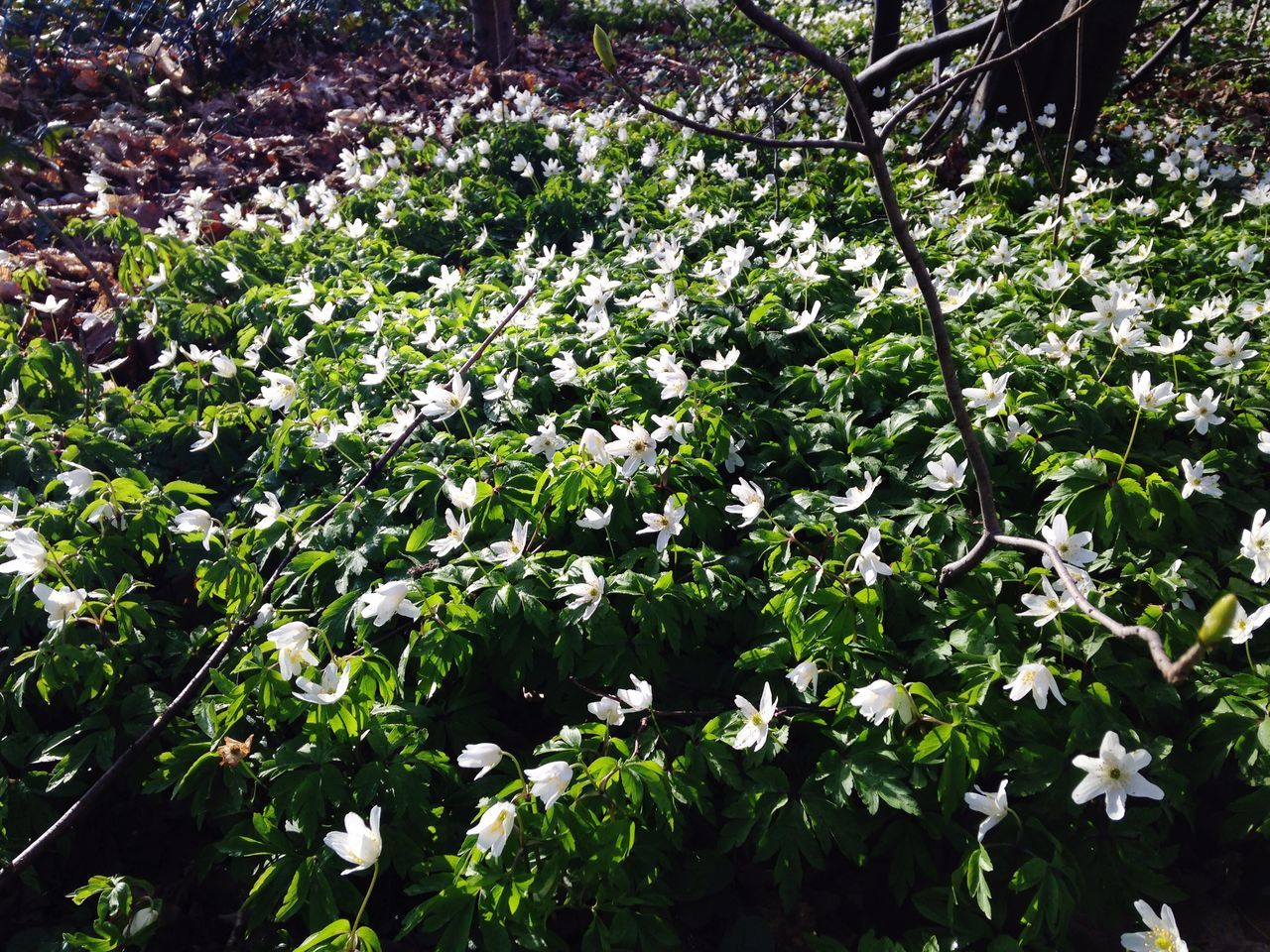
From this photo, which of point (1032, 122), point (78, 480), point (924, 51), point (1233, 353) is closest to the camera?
point (78, 480)

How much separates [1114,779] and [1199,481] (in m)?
1.15

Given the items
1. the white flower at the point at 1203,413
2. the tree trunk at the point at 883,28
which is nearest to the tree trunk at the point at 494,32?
the tree trunk at the point at 883,28

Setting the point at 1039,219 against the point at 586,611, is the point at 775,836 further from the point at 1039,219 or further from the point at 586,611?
the point at 1039,219

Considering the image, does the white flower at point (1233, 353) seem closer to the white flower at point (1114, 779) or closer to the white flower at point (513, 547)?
the white flower at point (1114, 779)

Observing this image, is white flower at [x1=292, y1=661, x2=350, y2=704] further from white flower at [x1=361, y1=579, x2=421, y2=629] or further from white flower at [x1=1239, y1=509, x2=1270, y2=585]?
white flower at [x1=1239, y1=509, x2=1270, y2=585]

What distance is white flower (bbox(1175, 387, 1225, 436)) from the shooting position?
9.37ft

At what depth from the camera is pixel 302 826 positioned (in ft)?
6.81

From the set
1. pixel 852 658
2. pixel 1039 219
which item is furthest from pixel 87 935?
pixel 1039 219

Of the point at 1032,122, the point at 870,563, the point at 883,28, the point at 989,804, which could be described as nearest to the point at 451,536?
the point at 870,563

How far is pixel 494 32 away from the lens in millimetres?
9836

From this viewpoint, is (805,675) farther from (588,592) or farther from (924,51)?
(924,51)

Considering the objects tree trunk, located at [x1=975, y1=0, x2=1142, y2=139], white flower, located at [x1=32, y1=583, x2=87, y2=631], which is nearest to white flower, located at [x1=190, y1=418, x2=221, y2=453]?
white flower, located at [x1=32, y1=583, x2=87, y2=631]

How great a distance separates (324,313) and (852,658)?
2.85 m

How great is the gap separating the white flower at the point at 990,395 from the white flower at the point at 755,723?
4.29 ft
